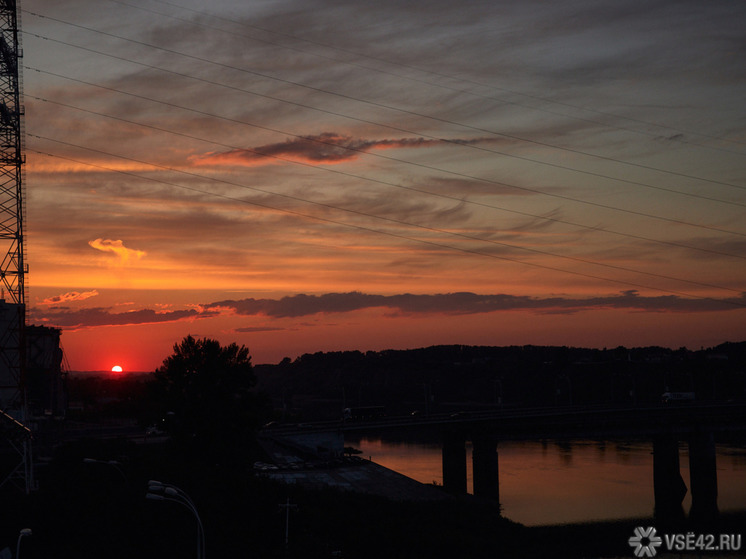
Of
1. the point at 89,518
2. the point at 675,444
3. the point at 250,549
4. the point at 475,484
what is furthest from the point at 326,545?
the point at 675,444

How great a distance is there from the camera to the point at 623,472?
135m

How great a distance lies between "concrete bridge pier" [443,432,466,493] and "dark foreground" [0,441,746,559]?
1899cm

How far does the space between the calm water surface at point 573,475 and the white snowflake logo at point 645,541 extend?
632cm

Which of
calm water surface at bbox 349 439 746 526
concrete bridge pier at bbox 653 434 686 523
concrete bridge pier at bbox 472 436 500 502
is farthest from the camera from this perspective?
concrete bridge pier at bbox 472 436 500 502

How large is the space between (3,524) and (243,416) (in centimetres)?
3721

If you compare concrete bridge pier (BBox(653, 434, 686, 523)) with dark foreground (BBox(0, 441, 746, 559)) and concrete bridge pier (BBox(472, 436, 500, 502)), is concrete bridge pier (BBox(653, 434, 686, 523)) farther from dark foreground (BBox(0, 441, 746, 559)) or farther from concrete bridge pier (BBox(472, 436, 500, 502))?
concrete bridge pier (BBox(472, 436, 500, 502))

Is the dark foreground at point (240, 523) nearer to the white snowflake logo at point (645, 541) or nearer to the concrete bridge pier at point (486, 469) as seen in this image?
the white snowflake logo at point (645, 541)

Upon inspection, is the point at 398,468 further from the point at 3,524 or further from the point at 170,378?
the point at 3,524

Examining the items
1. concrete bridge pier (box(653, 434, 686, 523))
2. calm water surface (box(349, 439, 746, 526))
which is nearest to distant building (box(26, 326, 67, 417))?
calm water surface (box(349, 439, 746, 526))

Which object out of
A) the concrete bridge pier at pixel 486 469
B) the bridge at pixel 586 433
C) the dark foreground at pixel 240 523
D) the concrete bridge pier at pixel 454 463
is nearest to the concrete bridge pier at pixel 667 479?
the bridge at pixel 586 433

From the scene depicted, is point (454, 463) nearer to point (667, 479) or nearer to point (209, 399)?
point (667, 479)

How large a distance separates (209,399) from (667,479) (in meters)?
66.4

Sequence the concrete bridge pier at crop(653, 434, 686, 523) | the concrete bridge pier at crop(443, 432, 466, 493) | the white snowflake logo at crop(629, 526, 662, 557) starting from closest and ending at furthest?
the white snowflake logo at crop(629, 526, 662, 557)
the concrete bridge pier at crop(653, 434, 686, 523)
the concrete bridge pier at crop(443, 432, 466, 493)

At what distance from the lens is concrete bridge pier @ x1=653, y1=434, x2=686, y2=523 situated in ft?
358
